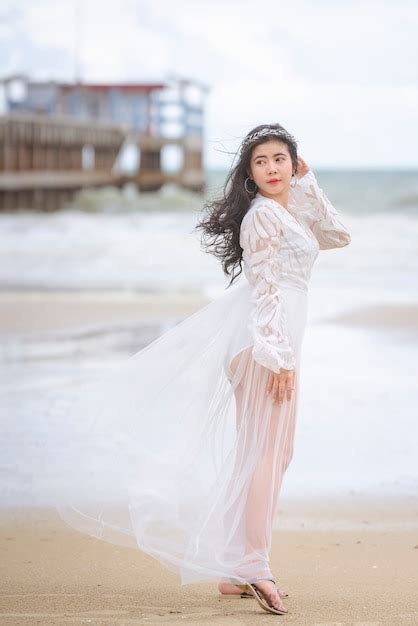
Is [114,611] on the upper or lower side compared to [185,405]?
lower

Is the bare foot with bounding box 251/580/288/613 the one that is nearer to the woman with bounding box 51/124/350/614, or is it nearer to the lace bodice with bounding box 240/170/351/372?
the woman with bounding box 51/124/350/614

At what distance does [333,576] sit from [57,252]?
14774mm

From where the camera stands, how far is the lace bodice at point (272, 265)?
344 centimetres

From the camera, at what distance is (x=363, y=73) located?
57531 mm

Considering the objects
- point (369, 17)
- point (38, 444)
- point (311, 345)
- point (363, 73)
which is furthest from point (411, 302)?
point (363, 73)

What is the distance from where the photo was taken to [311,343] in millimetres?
8914

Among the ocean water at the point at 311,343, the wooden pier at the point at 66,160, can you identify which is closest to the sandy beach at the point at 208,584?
the ocean water at the point at 311,343

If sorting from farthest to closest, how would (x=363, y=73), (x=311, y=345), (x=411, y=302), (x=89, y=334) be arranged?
(x=363, y=73), (x=411, y=302), (x=89, y=334), (x=311, y=345)

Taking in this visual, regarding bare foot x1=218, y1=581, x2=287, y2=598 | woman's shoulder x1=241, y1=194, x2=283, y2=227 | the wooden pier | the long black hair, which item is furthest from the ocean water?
the wooden pier

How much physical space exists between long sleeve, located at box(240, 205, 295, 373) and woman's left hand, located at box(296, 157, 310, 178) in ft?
1.07

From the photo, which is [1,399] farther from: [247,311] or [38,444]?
[247,311]

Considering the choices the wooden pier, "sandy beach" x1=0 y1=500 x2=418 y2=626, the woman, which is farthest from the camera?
the wooden pier

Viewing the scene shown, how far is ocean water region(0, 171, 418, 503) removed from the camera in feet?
17.7

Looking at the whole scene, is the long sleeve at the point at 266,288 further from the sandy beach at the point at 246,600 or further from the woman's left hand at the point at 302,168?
the sandy beach at the point at 246,600
